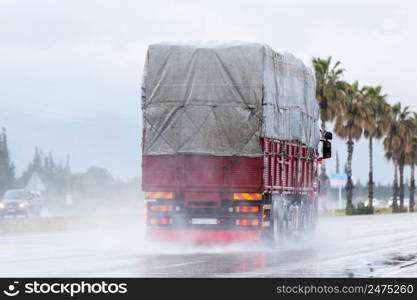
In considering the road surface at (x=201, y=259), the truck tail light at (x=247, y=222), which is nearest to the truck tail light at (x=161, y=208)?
the road surface at (x=201, y=259)

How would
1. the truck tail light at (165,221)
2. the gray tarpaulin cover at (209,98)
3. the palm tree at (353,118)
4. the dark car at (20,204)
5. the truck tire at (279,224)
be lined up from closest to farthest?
1. the gray tarpaulin cover at (209,98)
2. the truck tail light at (165,221)
3. the truck tire at (279,224)
4. the dark car at (20,204)
5. the palm tree at (353,118)

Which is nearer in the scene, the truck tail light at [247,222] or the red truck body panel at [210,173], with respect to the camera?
the truck tail light at [247,222]

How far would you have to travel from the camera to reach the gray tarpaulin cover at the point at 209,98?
26.3m

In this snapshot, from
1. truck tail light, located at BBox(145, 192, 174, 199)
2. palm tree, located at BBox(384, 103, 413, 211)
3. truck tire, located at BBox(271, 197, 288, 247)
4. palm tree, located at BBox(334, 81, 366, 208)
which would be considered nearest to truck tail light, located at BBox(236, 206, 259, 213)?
truck tire, located at BBox(271, 197, 288, 247)

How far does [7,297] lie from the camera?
47.1 ft

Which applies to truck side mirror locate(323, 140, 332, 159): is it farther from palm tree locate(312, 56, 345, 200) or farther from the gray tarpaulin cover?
palm tree locate(312, 56, 345, 200)

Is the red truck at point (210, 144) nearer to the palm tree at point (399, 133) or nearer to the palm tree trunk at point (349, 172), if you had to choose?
the palm tree trunk at point (349, 172)

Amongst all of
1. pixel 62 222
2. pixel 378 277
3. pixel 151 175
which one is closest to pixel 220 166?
pixel 151 175

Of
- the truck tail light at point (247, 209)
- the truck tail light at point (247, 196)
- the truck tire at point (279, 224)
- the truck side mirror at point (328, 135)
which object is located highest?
the truck side mirror at point (328, 135)

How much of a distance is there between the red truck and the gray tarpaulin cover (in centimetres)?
2

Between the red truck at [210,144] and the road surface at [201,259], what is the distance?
0.67 m

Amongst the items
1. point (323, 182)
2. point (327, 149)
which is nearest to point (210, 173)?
point (327, 149)

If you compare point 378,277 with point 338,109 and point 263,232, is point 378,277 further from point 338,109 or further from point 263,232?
point 338,109

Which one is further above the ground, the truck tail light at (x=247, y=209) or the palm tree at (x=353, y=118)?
the palm tree at (x=353, y=118)
